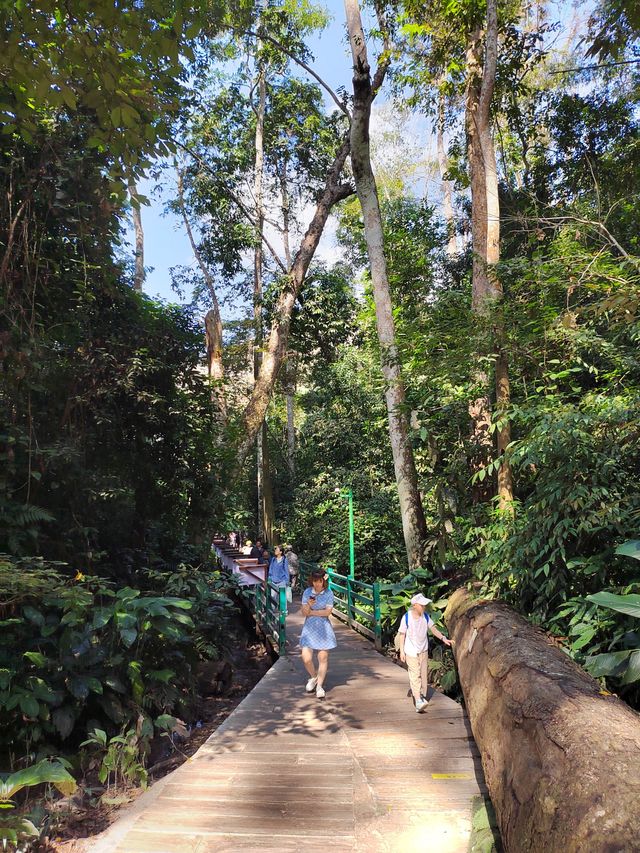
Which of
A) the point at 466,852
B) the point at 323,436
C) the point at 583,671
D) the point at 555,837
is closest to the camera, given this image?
the point at 555,837

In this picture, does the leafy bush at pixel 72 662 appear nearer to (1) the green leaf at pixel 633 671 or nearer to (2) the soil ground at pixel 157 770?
(2) the soil ground at pixel 157 770

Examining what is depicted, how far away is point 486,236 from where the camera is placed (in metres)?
8.25

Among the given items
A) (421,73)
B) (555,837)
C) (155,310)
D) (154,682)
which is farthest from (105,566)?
(421,73)

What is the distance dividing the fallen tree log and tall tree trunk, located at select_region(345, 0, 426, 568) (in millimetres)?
4525

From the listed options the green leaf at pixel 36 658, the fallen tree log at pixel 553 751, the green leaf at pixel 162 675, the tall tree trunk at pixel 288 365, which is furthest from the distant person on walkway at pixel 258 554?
the fallen tree log at pixel 553 751

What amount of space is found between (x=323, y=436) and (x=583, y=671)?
49.0 feet

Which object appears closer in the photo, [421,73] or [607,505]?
[607,505]

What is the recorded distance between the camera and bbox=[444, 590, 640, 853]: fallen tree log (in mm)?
1933

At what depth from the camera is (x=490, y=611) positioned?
17.0 ft

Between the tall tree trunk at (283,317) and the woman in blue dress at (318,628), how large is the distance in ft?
20.2

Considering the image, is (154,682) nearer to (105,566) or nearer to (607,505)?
(105,566)

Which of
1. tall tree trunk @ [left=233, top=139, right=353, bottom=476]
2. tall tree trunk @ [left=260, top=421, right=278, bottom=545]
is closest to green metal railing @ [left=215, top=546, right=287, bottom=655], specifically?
tall tree trunk @ [left=233, top=139, right=353, bottom=476]

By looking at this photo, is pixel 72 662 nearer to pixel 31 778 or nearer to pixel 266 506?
pixel 31 778

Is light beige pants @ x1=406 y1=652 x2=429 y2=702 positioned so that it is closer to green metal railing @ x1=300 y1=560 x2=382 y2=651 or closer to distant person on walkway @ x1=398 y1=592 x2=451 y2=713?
distant person on walkway @ x1=398 y1=592 x2=451 y2=713
